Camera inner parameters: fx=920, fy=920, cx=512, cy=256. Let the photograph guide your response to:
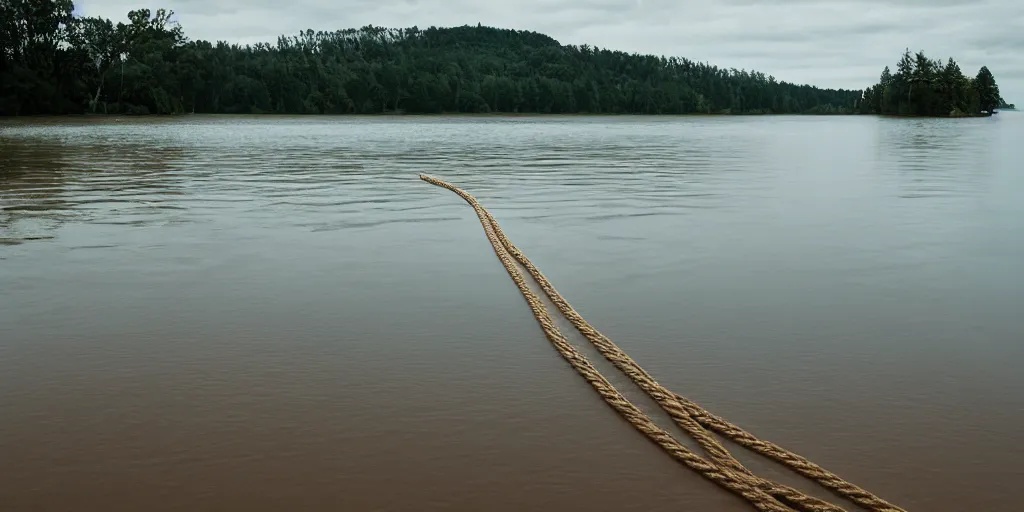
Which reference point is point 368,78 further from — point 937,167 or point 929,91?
point 937,167

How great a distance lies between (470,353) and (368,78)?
397 feet

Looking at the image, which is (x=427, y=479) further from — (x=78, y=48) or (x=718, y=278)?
(x=78, y=48)

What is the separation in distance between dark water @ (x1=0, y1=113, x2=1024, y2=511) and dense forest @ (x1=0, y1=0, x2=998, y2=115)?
73502 millimetres

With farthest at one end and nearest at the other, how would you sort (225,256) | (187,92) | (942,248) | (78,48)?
(187,92) < (78,48) < (942,248) < (225,256)


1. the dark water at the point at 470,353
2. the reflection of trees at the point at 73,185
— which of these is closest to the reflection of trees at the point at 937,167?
the dark water at the point at 470,353

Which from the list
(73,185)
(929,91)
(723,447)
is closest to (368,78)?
(929,91)

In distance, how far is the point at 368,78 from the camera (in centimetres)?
12206

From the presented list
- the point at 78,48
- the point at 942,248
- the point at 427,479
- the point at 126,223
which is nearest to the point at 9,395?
the point at 427,479

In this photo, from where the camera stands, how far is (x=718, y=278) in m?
7.24

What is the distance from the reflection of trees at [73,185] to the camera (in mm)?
10976

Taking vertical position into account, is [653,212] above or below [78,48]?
below

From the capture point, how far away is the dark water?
3.49m

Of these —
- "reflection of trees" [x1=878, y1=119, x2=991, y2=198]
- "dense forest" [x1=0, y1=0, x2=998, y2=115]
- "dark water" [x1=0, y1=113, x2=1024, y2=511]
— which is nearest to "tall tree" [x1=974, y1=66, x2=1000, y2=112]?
"dense forest" [x1=0, y1=0, x2=998, y2=115]

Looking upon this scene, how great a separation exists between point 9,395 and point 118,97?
283ft
